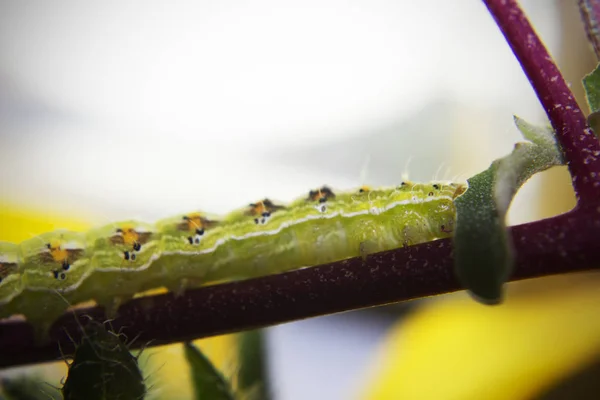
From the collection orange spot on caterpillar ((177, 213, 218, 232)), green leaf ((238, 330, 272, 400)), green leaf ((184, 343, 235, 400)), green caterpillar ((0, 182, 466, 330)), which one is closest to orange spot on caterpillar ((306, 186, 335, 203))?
green caterpillar ((0, 182, 466, 330))

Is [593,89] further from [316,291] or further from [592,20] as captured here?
[316,291]

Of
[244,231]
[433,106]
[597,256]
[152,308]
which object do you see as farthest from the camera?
[433,106]

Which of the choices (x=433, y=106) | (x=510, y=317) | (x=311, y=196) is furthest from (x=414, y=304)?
(x=433, y=106)

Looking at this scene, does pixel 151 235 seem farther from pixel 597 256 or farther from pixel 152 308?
pixel 597 256

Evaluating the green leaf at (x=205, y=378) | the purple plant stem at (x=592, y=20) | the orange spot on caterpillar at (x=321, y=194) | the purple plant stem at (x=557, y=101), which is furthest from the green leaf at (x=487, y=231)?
the orange spot on caterpillar at (x=321, y=194)

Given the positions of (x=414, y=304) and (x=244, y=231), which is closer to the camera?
(x=244, y=231)

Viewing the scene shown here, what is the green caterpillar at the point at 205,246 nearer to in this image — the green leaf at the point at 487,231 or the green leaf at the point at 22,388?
the green leaf at the point at 22,388
